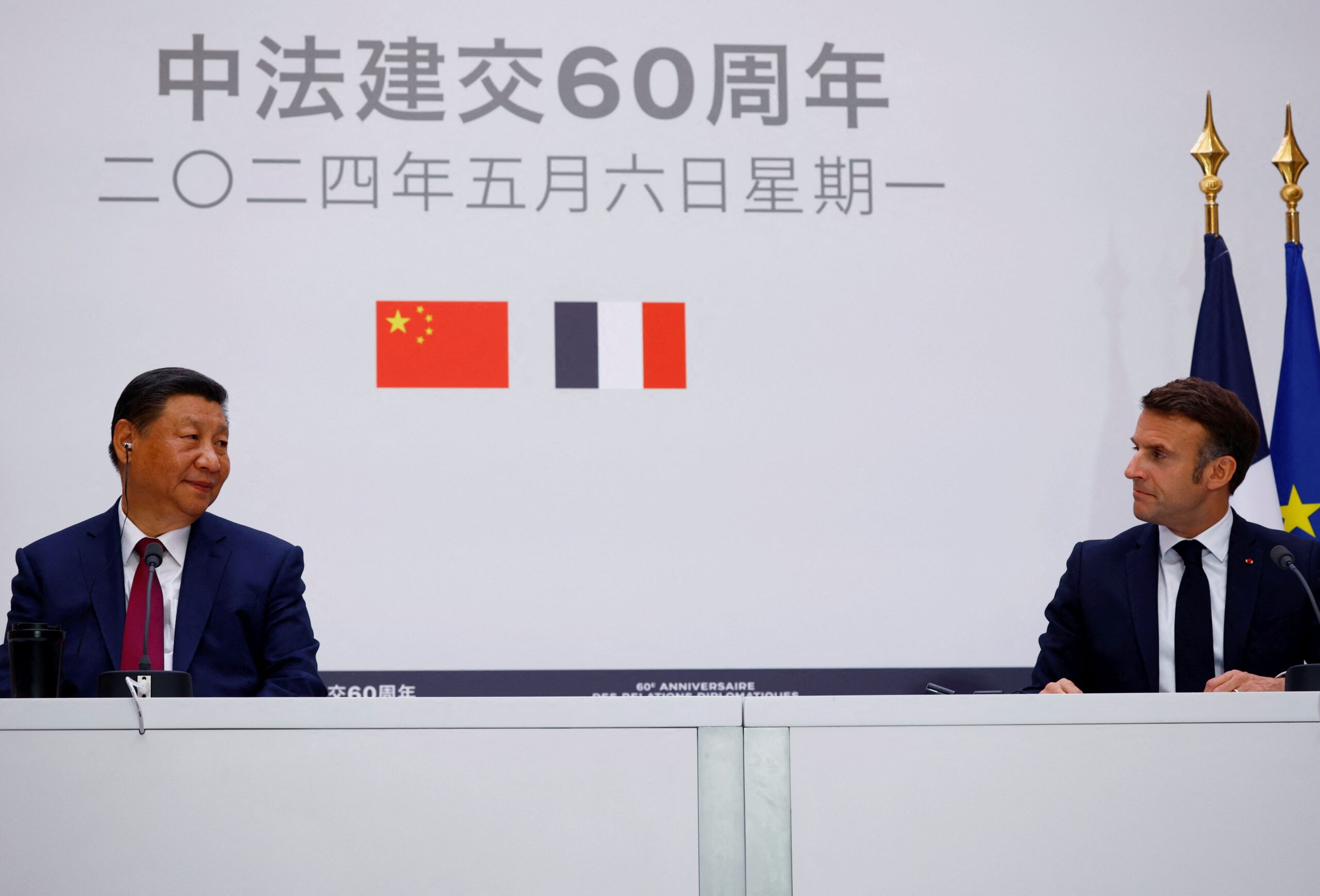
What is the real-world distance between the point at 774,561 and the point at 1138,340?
1.25 m

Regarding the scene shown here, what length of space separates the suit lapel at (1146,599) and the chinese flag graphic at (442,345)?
1.73 meters

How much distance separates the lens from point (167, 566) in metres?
2.62

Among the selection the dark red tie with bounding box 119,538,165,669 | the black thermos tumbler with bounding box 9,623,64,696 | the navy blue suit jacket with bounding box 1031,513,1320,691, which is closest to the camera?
the black thermos tumbler with bounding box 9,623,64,696

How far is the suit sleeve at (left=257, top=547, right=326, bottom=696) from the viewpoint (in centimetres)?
251

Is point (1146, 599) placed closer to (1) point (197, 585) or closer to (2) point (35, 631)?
(1) point (197, 585)

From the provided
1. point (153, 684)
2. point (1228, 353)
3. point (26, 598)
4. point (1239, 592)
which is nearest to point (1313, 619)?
point (1239, 592)

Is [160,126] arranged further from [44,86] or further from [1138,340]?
[1138,340]

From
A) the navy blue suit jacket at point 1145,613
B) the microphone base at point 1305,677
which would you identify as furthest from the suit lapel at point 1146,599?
the microphone base at point 1305,677

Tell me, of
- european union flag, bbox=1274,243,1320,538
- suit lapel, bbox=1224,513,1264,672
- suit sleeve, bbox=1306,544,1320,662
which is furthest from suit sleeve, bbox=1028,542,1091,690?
european union flag, bbox=1274,243,1320,538

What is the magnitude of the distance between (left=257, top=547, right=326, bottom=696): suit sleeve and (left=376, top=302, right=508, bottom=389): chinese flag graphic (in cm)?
96

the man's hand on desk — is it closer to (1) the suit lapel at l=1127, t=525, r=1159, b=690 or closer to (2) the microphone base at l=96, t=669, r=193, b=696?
(1) the suit lapel at l=1127, t=525, r=1159, b=690

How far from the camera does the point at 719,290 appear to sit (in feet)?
11.8

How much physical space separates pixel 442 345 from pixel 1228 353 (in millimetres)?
2211

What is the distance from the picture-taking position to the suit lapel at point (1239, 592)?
8.50 ft
